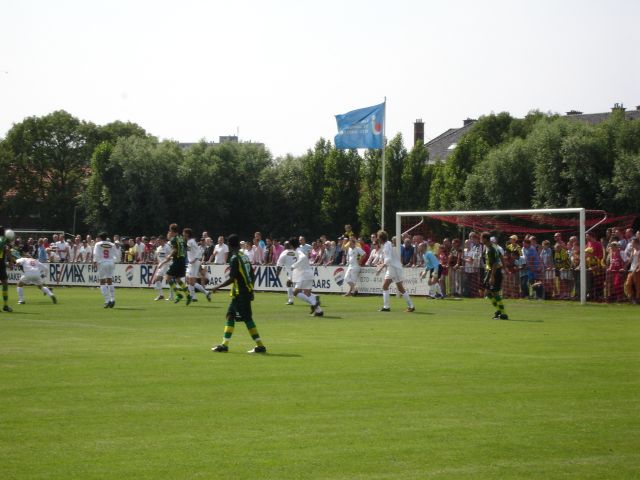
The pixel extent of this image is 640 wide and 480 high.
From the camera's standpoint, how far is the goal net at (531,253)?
32938 millimetres

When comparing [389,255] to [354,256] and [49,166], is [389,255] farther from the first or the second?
[49,166]

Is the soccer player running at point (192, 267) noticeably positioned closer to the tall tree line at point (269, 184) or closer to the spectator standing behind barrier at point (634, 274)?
the spectator standing behind barrier at point (634, 274)

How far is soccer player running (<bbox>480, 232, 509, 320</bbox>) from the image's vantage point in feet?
83.6

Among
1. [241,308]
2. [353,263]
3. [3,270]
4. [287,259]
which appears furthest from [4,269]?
[353,263]

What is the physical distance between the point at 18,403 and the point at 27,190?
9364cm

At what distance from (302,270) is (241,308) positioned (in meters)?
11.5

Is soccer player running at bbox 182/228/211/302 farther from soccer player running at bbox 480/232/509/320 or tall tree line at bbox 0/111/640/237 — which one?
tall tree line at bbox 0/111/640/237

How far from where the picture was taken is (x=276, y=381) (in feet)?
44.4

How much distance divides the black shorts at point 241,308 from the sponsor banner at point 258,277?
20.4 metres

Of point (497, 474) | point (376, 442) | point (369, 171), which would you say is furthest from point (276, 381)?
point (369, 171)

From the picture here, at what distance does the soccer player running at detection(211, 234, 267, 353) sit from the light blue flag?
26677 millimetres

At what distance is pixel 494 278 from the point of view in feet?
84.6

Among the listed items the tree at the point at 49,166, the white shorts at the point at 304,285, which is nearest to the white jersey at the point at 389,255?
the white shorts at the point at 304,285

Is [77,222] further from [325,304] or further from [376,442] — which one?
[376,442]
